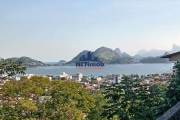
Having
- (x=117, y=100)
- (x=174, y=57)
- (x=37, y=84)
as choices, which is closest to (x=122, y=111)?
(x=117, y=100)

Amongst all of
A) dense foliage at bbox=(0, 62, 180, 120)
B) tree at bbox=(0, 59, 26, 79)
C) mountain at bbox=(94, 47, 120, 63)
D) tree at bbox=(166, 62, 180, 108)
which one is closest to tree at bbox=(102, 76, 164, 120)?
dense foliage at bbox=(0, 62, 180, 120)

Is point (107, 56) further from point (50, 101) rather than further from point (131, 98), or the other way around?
point (131, 98)

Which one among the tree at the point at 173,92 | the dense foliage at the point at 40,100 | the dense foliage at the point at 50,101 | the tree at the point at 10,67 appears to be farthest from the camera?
the dense foliage at the point at 40,100

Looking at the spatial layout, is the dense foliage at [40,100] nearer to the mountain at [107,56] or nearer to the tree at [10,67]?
the tree at [10,67]

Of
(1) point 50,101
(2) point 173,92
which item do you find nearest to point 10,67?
(2) point 173,92

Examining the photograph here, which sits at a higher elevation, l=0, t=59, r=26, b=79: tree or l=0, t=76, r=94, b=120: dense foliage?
l=0, t=59, r=26, b=79: tree

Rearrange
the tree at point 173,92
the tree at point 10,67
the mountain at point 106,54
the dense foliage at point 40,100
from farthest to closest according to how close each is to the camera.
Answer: the mountain at point 106,54 → the dense foliage at point 40,100 → the tree at point 10,67 → the tree at point 173,92

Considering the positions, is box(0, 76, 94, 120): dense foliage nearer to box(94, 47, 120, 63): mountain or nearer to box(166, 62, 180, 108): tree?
box(166, 62, 180, 108): tree

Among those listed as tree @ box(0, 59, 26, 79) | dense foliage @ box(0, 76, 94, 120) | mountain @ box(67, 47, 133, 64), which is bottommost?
dense foliage @ box(0, 76, 94, 120)

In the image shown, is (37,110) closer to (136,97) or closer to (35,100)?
(35,100)

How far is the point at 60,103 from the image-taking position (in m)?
10.1

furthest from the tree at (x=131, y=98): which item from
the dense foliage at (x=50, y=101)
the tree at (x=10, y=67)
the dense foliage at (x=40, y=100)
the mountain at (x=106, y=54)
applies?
the mountain at (x=106, y=54)

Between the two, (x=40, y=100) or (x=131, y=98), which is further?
(x=40, y=100)

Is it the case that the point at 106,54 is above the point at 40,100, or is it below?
above
